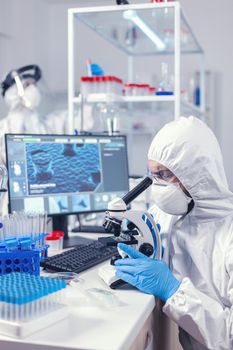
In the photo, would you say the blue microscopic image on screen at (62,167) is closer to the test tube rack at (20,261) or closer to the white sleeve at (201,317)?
the test tube rack at (20,261)

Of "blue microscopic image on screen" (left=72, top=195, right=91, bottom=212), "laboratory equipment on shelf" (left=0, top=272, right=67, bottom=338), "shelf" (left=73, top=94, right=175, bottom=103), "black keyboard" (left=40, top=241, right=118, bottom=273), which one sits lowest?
"black keyboard" (left=40, top=241, right=118, bottom=273)

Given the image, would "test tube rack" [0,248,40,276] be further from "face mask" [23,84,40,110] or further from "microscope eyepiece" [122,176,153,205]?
"face mask" [23,84,40,110]

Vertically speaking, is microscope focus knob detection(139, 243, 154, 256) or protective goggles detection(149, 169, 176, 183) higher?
protective goggles detection(149, 169, 176, 183)

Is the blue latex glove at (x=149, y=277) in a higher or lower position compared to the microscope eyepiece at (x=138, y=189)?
lower

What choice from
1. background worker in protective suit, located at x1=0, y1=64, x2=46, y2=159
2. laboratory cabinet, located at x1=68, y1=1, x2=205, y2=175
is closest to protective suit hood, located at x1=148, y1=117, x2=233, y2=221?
laboratory cabinet, located at x1=68, y1=1, x2=205, y2=175

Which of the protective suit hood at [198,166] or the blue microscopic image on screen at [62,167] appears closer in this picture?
the protective suit hood at [198,166]

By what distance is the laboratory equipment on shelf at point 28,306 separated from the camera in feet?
2.96

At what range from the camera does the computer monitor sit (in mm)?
1717

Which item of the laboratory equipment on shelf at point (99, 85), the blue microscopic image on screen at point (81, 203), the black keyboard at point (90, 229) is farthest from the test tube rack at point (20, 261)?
the laboratory equipment on shelf at point (99, 85)

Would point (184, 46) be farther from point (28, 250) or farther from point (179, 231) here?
point (28, 250)

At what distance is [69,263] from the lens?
1.42m

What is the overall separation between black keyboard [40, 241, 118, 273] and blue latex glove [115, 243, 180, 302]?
198 millimetres

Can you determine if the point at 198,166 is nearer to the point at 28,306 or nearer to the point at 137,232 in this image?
the point at 137,232

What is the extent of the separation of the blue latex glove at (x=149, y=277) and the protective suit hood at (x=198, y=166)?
0.23 metres
